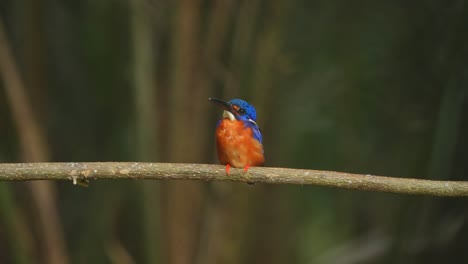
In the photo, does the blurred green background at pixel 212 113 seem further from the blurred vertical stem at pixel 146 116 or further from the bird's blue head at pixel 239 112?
the bird's blue head at pixel 239 112

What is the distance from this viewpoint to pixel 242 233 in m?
3.92

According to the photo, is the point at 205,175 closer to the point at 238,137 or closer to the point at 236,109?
the point at 238,137

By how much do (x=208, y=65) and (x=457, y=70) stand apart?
141 centimetres

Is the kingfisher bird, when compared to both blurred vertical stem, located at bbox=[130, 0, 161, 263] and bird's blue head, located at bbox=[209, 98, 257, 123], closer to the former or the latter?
bird's blue head, located at bbox=[209, 98, 257, 123]

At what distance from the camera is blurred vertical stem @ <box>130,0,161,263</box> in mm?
3904

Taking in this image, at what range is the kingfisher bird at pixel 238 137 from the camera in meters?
2.89

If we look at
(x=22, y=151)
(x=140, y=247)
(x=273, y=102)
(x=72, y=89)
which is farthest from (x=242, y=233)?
(x=72, y=89)

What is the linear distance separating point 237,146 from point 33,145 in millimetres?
1450

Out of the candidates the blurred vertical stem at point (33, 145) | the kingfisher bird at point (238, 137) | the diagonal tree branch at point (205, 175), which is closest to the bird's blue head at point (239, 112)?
the kingfisher bird at point (238, 137)

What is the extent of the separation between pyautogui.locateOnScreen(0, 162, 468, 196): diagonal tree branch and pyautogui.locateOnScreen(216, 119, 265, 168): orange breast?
71 centimetres

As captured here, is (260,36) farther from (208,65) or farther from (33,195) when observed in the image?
(33,195)

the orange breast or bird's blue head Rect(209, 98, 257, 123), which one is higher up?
bird's blue head Rect(209, 98, 257, 123)

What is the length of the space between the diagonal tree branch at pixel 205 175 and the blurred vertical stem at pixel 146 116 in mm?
1820

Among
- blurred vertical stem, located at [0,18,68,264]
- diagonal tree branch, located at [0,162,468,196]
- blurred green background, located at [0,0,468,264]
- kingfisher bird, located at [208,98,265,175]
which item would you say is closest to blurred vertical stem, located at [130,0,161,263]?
blurred green background, located at [0,0,468,264]
